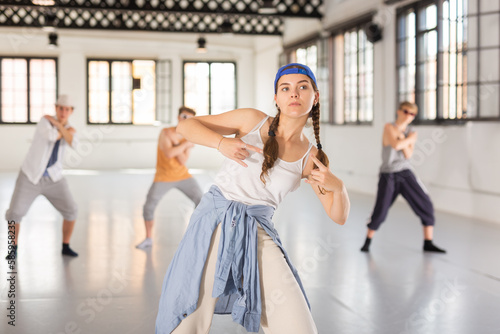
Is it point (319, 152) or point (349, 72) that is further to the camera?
point (349, 72)

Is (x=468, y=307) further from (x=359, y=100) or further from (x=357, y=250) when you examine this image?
(x=359, y=100)

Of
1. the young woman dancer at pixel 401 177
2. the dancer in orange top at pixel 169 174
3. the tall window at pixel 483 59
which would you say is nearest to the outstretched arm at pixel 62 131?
the dancer in orange top at pixel 169 174

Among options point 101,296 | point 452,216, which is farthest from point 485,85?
point 101,296

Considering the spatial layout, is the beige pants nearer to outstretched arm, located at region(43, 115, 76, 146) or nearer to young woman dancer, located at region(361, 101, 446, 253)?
outstretched arm, located at region(43, 115, 76, 146)

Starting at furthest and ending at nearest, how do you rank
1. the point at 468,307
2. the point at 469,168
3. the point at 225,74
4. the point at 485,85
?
the point at 225,74 < the point at 469,168 < the point at 485,85 < the point at 468,307

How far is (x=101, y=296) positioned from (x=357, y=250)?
8.47 feet

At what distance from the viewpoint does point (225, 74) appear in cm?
1838

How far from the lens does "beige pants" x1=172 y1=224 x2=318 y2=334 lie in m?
2.15

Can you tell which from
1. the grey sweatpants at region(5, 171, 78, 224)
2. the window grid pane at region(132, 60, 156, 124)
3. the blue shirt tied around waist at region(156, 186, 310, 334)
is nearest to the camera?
the blue shirt tied around waist at region(156, 186, 310, 334)

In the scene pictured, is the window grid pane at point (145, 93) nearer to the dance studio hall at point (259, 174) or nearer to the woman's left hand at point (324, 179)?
the dance studio hall at point (259, 174)

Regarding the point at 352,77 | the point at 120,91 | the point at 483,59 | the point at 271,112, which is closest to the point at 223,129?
the point at 483,59

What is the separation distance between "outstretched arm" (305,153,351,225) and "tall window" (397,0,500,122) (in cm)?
566

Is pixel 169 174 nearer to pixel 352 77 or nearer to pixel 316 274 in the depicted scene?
pixel 316 274

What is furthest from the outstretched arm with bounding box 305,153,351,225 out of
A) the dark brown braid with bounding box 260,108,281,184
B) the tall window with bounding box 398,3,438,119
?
the tall window with bounding box 398,3,438,119
